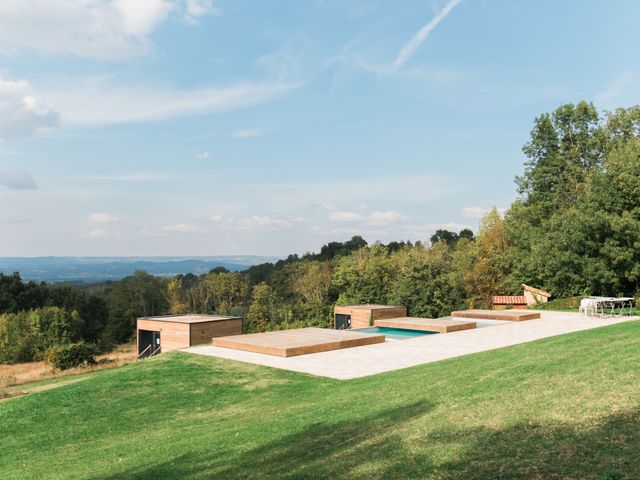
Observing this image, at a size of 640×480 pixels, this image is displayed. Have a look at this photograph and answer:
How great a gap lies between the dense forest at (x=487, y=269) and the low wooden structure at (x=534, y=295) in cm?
39

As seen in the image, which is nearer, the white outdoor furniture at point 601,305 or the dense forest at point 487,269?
the white outdoor furniture at point 601,305

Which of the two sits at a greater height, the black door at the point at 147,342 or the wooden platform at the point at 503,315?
the wooden platform at the point at 503,315

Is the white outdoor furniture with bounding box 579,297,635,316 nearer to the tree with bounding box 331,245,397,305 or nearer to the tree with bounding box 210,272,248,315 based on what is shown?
the tree with bounding box 331,245,397,305

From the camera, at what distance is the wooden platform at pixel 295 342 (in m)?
13.3

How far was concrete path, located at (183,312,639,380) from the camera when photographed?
1138 centimetres

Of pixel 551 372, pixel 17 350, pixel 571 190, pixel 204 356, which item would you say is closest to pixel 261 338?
pixel 204 356

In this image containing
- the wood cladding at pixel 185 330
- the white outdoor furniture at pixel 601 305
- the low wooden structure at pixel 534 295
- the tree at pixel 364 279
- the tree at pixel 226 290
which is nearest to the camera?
the white outdoor furniture at pixel 601 305

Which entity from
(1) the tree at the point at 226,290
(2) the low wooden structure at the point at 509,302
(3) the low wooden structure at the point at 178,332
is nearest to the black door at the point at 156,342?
(3) the low wooden structure at the point at 178,332

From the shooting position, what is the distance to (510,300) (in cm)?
2533

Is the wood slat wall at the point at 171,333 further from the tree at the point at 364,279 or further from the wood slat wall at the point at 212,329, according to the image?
the tree at the point at 364,279

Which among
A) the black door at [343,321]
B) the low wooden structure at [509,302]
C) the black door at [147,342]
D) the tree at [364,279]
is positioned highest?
the tree at [364,279]

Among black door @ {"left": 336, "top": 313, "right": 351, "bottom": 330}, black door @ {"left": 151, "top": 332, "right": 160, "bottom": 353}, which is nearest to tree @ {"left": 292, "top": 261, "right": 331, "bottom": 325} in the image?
black door @ {"left": 336, "top": 313, "right": 351, "bottom": 330}

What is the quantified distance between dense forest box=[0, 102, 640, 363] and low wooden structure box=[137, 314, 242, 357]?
1246 cm

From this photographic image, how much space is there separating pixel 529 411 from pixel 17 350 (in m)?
44.3
